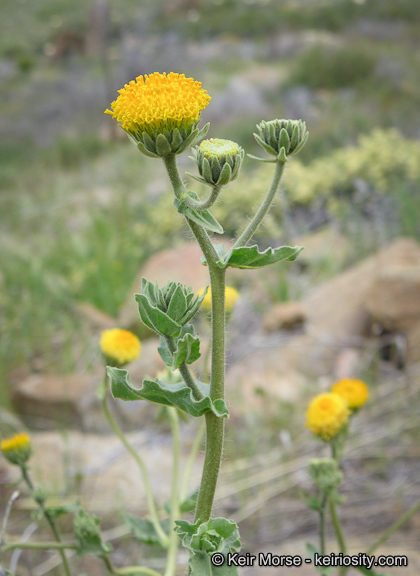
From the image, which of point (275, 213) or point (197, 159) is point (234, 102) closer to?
point (275, 213)

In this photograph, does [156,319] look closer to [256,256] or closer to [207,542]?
[256,256]

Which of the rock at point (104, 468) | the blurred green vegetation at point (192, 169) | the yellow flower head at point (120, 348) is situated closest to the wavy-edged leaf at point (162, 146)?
the blurred green vegetation at point (192, 169)

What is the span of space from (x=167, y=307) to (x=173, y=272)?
2793mm

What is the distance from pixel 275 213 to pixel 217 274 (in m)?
4.27

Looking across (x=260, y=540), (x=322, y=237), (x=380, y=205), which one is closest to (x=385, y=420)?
(x=260, y=540)

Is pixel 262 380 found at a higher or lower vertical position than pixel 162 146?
higher

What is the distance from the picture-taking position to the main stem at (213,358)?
807 millimetres

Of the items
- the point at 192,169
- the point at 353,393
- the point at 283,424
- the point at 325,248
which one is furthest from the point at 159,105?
the point at 192,169

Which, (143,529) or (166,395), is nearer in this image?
(166,395)

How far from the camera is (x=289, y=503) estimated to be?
1.99 meters

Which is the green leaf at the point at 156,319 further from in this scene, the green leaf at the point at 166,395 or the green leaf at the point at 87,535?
the green leaf at the point at 87,535

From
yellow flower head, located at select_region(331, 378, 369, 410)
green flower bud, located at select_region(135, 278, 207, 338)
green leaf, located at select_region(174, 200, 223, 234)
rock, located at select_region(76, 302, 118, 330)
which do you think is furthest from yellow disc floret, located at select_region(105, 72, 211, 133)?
rock, located at select_region(76, 302, 118, 330)

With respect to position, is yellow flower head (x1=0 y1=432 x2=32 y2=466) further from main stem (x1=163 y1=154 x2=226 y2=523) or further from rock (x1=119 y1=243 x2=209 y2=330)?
rock (x1=119 y1=243 x2=209 y2=330)

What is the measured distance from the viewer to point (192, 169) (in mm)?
7422
